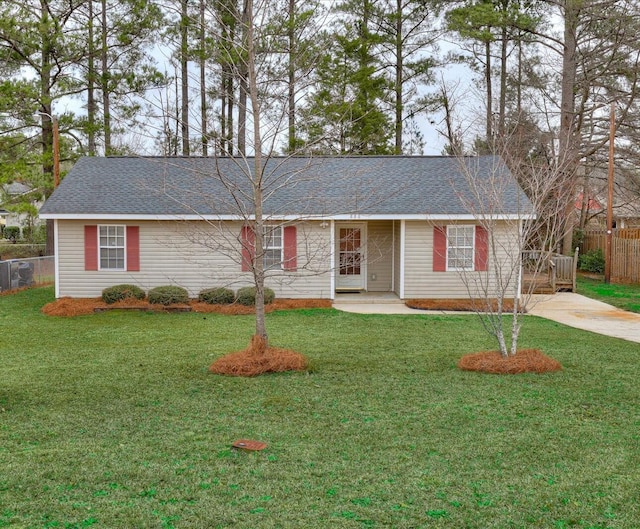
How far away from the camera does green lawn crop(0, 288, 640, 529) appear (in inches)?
Result: 151

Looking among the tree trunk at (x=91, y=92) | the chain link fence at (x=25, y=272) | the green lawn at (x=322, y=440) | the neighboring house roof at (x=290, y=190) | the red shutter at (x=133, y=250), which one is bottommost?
the green lawn at (x=322, y=440)

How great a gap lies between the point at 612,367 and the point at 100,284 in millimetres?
11382

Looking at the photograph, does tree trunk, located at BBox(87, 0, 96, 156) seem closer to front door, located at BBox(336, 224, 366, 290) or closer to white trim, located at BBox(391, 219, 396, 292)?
front door, located at BBox(336, 224, 366, 290)

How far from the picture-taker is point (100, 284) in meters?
14.6

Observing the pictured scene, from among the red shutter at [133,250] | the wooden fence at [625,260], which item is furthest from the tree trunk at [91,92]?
the wooden fence at [625,260]

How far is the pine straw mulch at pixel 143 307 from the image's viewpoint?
13180mm

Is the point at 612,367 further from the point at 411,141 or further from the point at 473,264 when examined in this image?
the point at 411,141

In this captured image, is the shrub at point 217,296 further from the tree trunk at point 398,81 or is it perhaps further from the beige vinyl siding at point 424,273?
the tree trunk at point 398,81

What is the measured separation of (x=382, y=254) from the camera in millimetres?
16172

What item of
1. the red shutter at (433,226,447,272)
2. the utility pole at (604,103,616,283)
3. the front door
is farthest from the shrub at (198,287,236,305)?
the utility pole at (604,103,616,283)

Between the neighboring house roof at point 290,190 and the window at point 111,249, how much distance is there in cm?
58

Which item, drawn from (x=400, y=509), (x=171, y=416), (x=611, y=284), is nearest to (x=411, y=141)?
(x=611, y=284)

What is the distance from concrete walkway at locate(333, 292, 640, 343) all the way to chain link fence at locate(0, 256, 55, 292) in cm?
894

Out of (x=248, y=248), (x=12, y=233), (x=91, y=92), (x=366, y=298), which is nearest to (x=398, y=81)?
(x=91, y=92)
